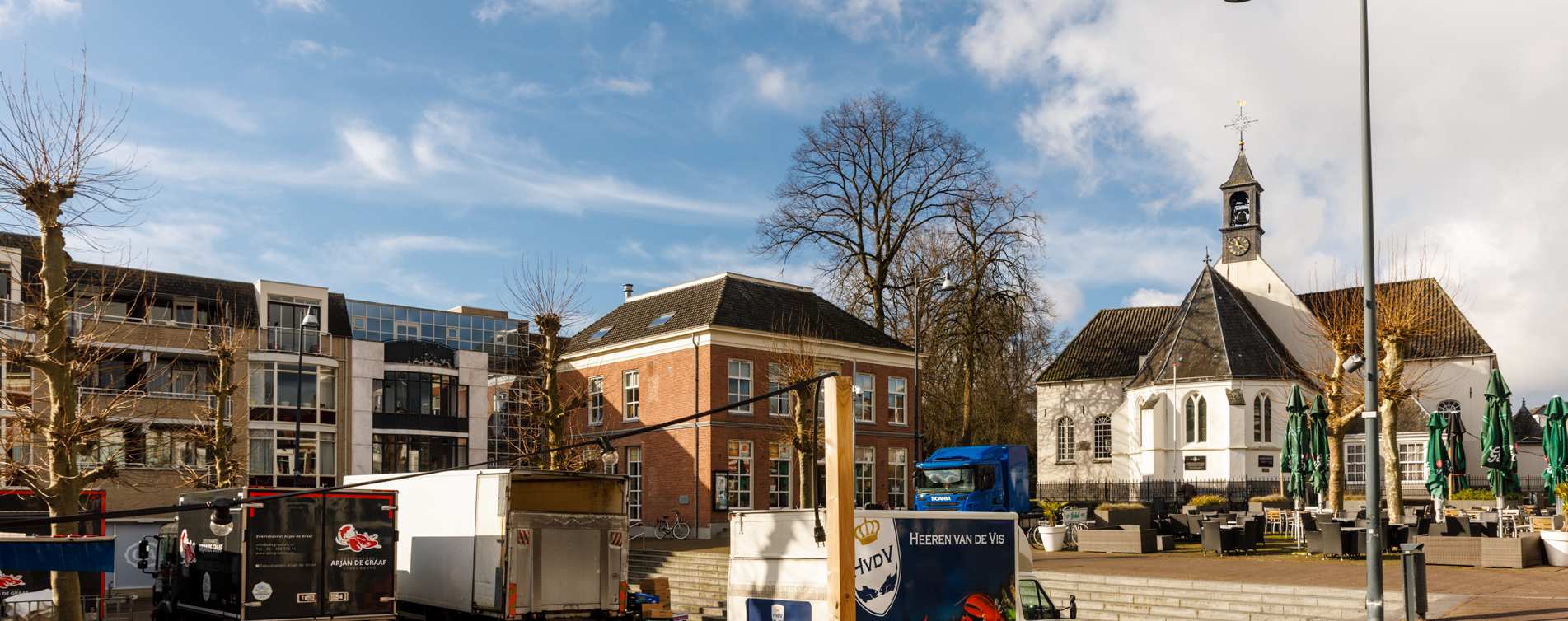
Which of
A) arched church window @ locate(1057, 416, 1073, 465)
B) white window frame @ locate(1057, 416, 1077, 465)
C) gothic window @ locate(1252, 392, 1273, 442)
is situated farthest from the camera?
arched church window @ locate(1057, 416, 1073, 465)

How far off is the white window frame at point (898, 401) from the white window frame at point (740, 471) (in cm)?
698

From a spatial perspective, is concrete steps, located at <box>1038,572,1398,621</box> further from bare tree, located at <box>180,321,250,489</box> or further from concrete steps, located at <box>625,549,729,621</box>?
bare tree, located at <box>180,321,250,489</box>

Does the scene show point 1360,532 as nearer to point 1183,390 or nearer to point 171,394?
point 1183,390

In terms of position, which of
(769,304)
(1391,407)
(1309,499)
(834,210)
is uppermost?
(834,210)

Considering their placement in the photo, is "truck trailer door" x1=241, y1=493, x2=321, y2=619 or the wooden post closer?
the wooden post

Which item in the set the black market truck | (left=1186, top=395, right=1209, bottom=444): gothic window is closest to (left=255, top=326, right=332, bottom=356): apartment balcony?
the black market truck

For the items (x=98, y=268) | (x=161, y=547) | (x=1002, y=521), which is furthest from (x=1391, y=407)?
(x=98, y=268)

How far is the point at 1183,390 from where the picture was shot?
5738 cm

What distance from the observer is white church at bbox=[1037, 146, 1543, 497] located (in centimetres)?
5534

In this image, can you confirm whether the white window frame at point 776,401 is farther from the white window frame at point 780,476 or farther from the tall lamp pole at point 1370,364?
the tall lamp pole at point 1370,364

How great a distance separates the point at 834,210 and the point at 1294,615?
3754cm

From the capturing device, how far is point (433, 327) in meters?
60.6

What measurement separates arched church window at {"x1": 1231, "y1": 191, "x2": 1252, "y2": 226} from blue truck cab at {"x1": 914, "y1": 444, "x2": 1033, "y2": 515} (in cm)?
3980

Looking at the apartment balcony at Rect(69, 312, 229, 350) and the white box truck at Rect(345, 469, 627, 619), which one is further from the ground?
the apartment balcony at Rect(69, 312, 229, 350)
